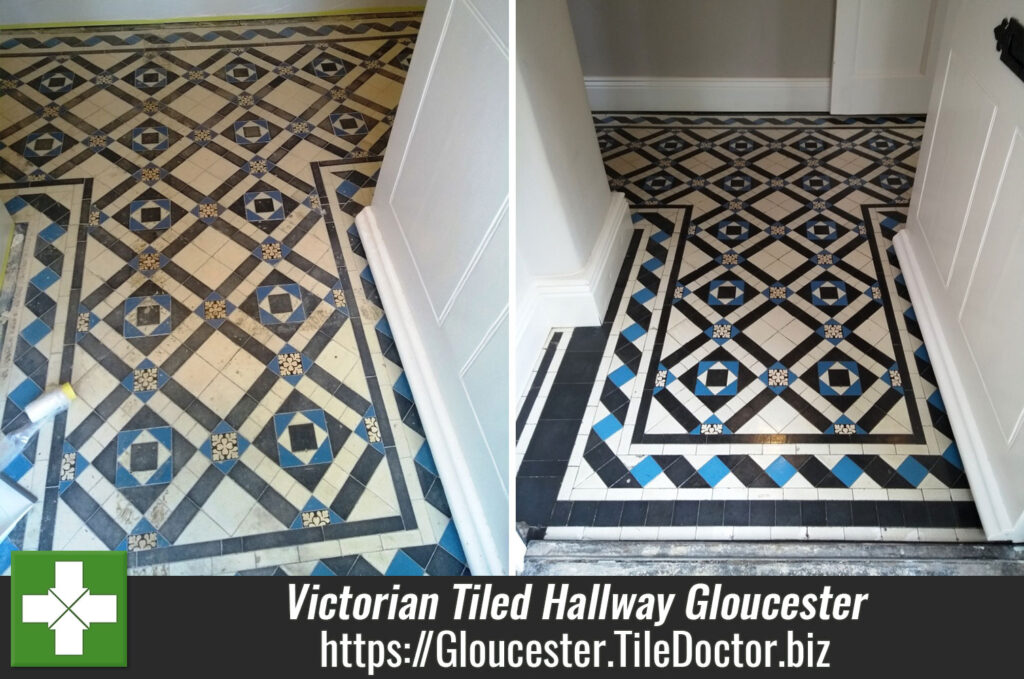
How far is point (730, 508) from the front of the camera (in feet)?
Result: 7.82

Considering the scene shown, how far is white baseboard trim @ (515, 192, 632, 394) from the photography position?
2.83 metres

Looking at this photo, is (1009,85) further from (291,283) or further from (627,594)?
(291,283)

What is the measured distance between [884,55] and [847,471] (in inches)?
85.2

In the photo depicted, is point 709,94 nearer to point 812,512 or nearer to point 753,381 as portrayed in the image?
point 753,381

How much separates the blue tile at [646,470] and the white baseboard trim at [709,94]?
7.00ft

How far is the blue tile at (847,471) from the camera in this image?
2.43m

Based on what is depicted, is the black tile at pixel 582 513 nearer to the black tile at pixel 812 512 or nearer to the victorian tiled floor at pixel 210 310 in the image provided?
the victorian tiled floor at pixel 210 310

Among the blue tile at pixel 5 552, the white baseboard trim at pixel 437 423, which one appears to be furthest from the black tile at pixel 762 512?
the blue tile at pixel 5 552

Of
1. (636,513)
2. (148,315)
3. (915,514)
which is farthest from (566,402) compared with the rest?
(148,315)

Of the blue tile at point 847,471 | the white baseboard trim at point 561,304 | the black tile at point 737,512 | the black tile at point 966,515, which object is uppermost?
the white baseboard trim at point 561,304

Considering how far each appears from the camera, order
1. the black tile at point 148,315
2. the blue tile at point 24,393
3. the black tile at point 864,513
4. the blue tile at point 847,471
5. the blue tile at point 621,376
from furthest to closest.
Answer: the black tile at point 148,315 < the blue tile at point 621,376 < the blue tile at point 24,393 < the blue tile at point 847,471 < the black tile at point 864,513

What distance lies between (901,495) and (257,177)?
255 cm

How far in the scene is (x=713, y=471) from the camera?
249 cm

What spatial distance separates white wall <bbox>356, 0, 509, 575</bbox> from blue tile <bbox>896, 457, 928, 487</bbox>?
1.11 meters
